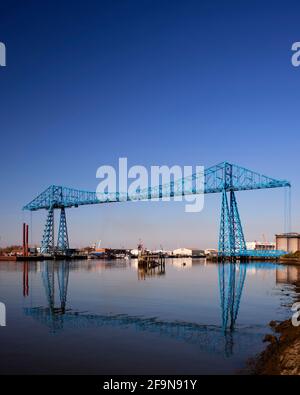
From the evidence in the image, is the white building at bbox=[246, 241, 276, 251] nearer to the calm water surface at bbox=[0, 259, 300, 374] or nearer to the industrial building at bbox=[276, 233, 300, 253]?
the industrial building at bbox=[276, 233, 300, 253]

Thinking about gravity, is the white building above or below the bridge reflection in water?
below

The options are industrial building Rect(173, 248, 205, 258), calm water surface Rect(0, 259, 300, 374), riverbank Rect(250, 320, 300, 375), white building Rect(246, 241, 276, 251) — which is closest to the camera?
riverbank Rect(250, 320, 300, 375)

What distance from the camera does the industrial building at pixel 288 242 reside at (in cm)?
9244

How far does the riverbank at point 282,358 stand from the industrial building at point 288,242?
277 feet

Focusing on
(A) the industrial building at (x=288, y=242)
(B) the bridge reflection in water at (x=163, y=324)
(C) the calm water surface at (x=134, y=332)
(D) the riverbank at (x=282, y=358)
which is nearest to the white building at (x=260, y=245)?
(A) the industrial building at (x=288, y=242)

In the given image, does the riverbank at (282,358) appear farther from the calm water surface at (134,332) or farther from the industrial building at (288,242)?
the industrial building at (288,242)

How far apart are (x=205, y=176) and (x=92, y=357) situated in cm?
7633

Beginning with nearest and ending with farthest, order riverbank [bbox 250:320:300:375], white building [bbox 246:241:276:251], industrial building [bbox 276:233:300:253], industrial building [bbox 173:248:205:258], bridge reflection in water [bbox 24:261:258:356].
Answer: riverbank [bbox 250:320:300:375]
bridge reflection in water [bbox 24:261:258:356]
industrial building [bbox 276:233:300:253]
white building [bbox 246:241:276:251]
industrial building [bbox 173:248:205:258]

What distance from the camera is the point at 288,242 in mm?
94125

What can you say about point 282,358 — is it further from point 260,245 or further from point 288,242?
point 260,245

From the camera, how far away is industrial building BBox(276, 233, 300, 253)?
92438mm

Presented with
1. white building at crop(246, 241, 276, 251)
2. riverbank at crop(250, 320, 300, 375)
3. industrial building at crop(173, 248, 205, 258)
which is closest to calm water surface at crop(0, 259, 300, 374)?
riverbank at crop(250, 320, 300, 375)

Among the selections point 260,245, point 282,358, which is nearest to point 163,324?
point 282,358

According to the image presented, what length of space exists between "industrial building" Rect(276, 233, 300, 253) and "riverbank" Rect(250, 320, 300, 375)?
84323 mm
